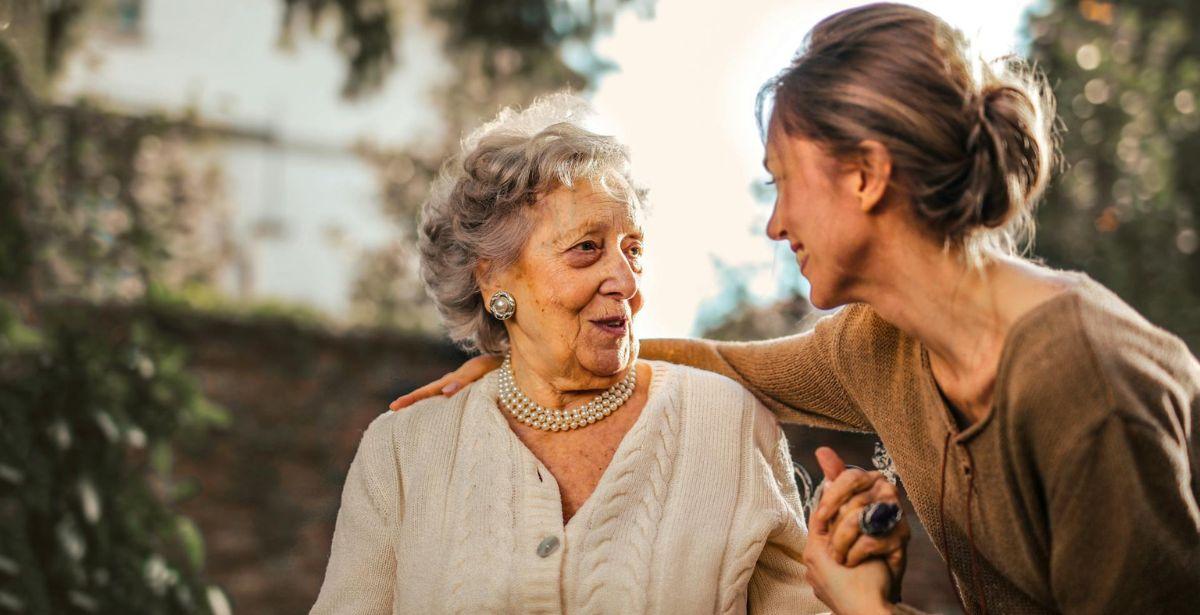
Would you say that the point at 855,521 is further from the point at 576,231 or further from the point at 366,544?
the point at 366,544

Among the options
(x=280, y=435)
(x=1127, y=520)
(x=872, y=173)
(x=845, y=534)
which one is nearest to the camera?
(x=1127, y=520)

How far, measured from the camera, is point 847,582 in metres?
2.13

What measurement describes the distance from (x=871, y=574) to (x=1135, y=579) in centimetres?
45

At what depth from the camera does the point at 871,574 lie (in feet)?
7.02

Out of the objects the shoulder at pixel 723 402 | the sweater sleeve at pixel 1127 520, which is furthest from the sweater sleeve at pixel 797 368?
the sweater sleeve at pixel 1127 520

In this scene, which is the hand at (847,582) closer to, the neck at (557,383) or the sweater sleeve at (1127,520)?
the sweater sleeve at (1127,520)

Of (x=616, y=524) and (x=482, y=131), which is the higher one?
(x=482, y=131)

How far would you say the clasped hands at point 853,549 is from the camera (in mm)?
2115

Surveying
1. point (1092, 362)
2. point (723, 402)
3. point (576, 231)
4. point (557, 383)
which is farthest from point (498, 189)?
point (1092, 362)

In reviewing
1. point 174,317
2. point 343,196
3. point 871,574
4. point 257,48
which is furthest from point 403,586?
point 257,48

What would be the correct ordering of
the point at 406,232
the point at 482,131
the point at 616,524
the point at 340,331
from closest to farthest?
the point at 616,524 → the point at 482,131 → the point at 340,331 → the point at 406,232

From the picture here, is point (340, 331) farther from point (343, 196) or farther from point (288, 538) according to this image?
point (343, 196)

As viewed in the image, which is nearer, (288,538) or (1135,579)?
(1135,579)

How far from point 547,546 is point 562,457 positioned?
8.9 inches
